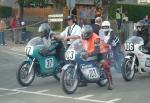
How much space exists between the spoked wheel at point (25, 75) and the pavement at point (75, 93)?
0.48 ft

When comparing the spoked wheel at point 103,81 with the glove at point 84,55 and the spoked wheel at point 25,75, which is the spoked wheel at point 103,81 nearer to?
the glove at point 84,55

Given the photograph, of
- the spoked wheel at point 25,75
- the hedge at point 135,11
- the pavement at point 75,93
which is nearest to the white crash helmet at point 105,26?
the pavement at point 75,93

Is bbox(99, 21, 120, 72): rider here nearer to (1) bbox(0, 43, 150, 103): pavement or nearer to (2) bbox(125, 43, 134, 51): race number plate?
(2) bbox(125, 43, 134, 51): race number plate

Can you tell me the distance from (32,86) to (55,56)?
1.04 m

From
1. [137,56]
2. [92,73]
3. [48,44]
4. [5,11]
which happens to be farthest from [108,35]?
[5,11]

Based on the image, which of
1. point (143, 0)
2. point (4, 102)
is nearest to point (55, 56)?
point (4, 102)

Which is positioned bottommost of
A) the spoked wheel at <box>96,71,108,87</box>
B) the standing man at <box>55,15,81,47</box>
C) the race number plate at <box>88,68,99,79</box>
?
the spoked wheel at <box>96,71,108,87</box>

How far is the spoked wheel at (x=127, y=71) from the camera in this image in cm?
1338

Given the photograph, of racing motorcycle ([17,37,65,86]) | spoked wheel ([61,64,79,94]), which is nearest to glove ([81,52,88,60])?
spoked wheel ([61,64,79,94])

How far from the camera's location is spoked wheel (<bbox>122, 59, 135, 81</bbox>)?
43.9 ft

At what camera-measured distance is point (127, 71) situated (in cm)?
1350

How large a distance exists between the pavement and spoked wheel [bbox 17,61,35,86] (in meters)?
0.15

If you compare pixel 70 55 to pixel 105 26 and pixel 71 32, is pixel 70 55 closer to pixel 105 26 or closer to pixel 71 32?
pixel 71 32

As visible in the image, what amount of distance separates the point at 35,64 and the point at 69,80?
5.31 feet
